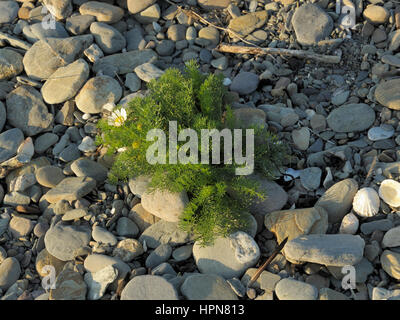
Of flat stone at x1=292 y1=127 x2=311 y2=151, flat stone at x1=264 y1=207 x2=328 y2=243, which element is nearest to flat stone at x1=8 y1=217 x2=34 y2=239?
flat stone at x1=264 y1=207 x2=328 y2=243

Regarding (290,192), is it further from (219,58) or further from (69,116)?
(69,116)

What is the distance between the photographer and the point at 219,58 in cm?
520

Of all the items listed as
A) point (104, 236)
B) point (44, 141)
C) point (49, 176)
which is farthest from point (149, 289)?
point (44, 141)

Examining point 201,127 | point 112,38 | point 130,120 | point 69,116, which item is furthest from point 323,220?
point 112,38

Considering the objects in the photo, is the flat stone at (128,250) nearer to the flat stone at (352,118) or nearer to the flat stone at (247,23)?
the flat stone at (352,118)

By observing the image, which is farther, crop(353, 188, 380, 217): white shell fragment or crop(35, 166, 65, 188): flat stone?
crop(35, 166, 65, 188): flat stone

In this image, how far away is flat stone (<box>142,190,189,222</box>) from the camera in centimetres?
373

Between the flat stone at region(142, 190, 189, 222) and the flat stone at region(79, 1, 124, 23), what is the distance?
2.60m

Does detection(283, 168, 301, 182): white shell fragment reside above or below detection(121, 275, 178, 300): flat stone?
above

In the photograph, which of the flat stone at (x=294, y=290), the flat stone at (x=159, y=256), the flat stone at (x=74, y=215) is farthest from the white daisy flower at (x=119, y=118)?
the flat stone at (x=294, y=290)

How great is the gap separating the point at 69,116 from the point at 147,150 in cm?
137

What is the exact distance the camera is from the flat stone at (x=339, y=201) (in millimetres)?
3758

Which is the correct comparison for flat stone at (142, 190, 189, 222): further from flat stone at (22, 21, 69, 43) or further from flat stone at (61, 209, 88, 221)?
flat stone at (22, 21, 69, 43)

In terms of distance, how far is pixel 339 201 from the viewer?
12.4 ft
